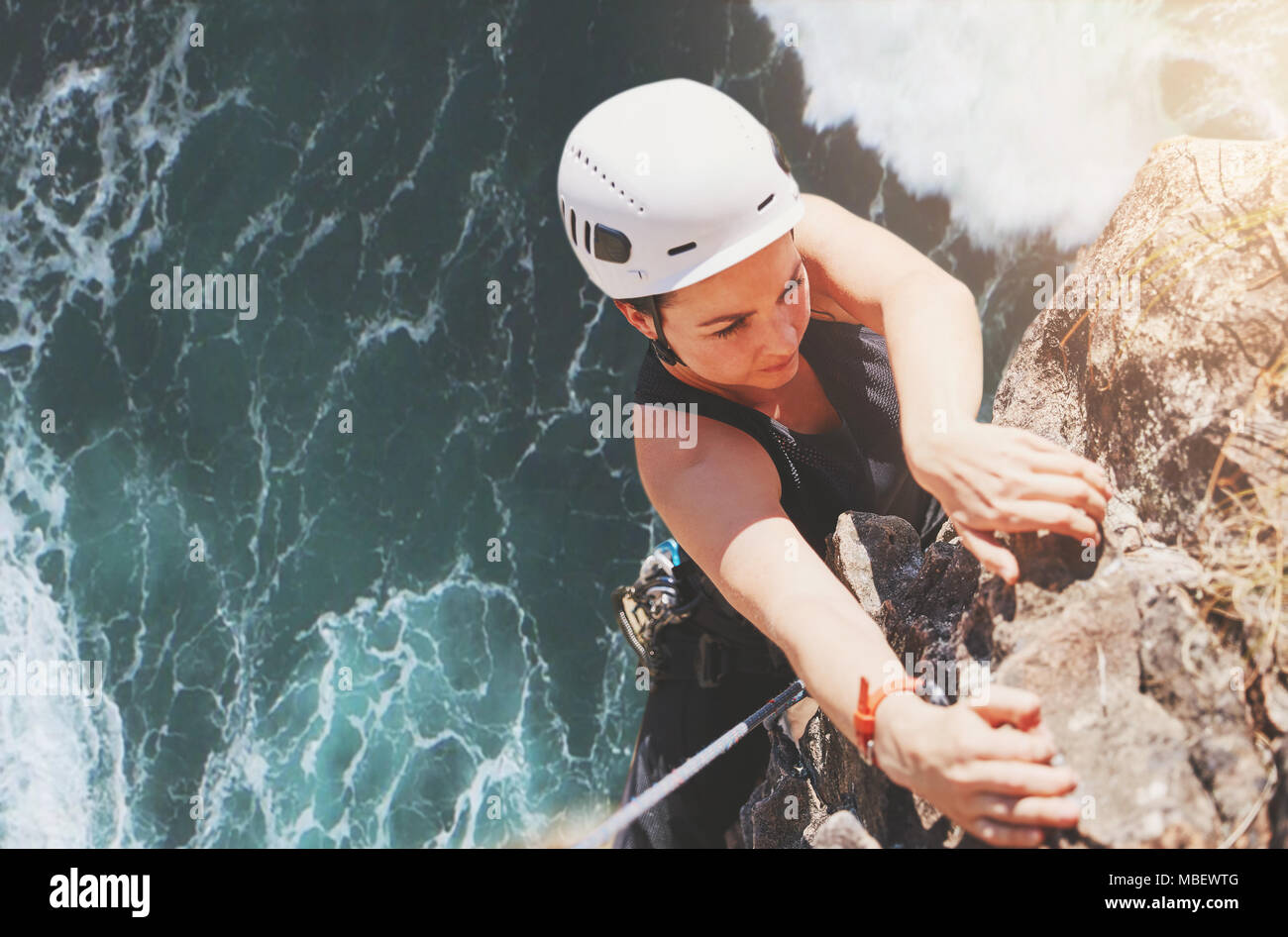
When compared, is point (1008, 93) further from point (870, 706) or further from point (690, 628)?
point (870, 706)

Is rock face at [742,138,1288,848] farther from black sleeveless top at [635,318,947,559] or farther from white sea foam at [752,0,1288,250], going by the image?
white sea foam at [752,0,1288,250]

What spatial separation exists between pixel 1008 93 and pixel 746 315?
19.4m

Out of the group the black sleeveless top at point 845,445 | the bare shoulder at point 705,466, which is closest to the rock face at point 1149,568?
the black sleeveless top at point 845,445

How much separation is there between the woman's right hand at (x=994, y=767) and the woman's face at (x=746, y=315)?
148 centimetres

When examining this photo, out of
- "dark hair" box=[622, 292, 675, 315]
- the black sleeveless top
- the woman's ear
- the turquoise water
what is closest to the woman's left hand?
Result: the black sleeveless top

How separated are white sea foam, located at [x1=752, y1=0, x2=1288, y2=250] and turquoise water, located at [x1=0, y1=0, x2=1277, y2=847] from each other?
2.44ft

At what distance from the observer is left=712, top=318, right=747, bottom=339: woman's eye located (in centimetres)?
313

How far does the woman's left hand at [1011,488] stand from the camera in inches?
96.9

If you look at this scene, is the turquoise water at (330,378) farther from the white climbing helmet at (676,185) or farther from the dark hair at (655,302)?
the white climbing helmet at (676,185)

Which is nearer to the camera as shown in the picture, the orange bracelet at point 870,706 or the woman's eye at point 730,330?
the orange bracelet at point 870,706

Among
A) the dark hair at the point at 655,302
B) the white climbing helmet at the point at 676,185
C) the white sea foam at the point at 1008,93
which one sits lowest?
the dark hair at the point at 655,302

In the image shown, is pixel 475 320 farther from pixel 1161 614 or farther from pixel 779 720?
pixel 1161 614

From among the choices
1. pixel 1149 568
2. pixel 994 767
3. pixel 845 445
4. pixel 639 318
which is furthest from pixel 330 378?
pixel 994 767

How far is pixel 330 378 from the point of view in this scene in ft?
60.6
